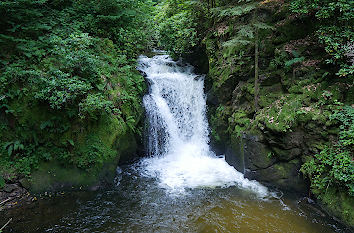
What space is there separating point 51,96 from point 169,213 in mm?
4656

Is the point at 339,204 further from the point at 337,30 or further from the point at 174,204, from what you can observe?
the point at 337,30

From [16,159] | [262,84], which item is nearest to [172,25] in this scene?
[262,84]

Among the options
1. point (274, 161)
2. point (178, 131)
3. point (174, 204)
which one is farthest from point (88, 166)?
point (274, 161)

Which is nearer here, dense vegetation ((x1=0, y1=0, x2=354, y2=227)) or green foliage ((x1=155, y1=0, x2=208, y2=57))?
dense vegetation ((x1=0, y1=0, x2=354, y2=227))

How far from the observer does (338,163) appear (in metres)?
5.40

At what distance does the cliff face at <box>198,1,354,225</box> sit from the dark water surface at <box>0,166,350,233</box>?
0.85 m

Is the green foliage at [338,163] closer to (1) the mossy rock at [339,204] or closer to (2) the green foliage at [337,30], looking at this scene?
(1) the mossy rock at [339,204]

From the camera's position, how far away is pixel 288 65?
711 cm

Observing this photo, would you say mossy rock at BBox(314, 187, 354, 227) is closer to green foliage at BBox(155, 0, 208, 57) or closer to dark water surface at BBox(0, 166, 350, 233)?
dark water surface at BBox(0, 166, 350, 233)

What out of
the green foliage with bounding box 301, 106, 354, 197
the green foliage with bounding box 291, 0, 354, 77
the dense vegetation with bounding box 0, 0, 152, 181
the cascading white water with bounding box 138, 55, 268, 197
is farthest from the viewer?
the cascading white water with bounding box 138, 55, 268, 197

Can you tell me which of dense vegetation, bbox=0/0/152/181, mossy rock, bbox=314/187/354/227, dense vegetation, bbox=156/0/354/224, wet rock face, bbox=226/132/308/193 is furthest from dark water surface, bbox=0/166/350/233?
dense vegetation, bbox=0/0/152/181

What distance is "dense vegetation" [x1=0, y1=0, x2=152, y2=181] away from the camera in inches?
247

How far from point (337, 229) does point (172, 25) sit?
11.6 metres

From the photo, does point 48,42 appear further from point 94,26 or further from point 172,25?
point 172,25
